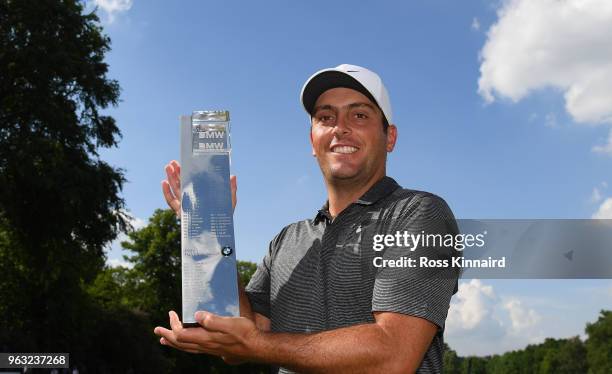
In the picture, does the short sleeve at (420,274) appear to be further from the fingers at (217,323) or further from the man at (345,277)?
the fingers at (217,323)

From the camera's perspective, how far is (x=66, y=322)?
1115 inches

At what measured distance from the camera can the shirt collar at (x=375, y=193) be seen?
131 inches

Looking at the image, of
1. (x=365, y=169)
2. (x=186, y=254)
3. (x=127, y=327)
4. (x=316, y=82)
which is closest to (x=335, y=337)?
(x=186, y=254)

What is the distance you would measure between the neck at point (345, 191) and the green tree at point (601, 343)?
9889 cm

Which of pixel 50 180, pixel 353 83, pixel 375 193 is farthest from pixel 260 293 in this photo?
pixel 50 180

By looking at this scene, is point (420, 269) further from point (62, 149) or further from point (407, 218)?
point (62, 149)

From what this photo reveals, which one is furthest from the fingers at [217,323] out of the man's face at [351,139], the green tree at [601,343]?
the green tree at [601,343]

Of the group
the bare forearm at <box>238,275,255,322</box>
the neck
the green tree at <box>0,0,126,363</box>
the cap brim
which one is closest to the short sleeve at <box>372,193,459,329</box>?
the neck

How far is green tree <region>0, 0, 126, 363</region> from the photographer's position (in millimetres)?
26312

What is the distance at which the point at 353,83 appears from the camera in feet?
11.3

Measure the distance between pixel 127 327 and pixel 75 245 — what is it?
7390 mm

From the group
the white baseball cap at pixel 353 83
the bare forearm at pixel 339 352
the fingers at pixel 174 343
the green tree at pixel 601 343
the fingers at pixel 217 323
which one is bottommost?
the bare forearm at pixel 339 352

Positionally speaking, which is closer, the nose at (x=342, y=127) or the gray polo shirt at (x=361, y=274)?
the gray polo shirt at (x=361, y=274)

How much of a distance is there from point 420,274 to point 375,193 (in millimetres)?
571
